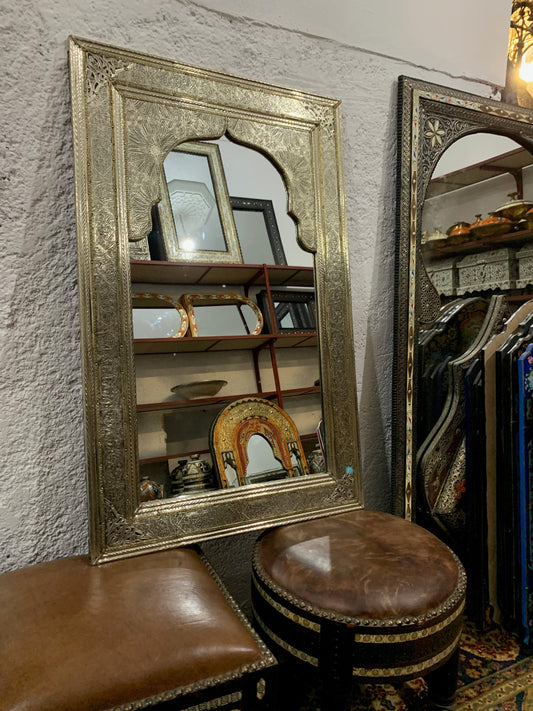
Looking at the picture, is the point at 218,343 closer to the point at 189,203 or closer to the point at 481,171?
the point at 189,203

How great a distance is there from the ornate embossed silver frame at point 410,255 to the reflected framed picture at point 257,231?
18.6 inches

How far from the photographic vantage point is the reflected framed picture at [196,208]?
4.41ft

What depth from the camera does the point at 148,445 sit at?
130 centimetres

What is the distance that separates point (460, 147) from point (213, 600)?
1.75 m

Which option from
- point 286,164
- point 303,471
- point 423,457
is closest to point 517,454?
point 423,457

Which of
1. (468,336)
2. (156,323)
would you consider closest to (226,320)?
(156,323)

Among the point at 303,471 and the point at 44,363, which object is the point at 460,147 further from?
the point at 44,363

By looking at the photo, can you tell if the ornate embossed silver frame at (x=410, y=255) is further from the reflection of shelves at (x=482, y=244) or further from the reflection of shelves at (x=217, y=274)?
the reflection of shelves at (x=217, y=274)

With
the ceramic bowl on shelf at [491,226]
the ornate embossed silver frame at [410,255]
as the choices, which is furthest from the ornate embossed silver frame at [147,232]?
the ceramic bowl on shelf at [491,226]

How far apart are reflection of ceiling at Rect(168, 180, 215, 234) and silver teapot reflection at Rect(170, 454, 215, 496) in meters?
0.65

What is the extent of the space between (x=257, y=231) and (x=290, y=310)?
0.26m

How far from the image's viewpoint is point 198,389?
1.39m

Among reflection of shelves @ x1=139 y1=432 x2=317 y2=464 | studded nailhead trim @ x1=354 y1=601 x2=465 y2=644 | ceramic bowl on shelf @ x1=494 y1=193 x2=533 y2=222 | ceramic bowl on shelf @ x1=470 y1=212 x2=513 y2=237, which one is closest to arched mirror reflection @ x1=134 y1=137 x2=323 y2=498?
reflection of shelves @ x1=139 y1=432 x2=317 y2=464

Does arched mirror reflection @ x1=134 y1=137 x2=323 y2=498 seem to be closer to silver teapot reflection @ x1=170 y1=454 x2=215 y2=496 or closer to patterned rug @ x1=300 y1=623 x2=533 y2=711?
silver teapot reflection @ x1=170 y1=454 x2=215 y2=496
